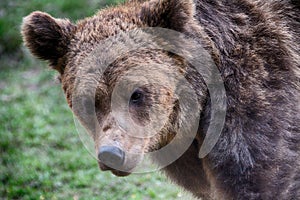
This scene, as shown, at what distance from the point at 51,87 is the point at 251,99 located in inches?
206

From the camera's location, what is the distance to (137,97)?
15.0 ft

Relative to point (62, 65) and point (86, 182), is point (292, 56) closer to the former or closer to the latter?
point (62, 65)

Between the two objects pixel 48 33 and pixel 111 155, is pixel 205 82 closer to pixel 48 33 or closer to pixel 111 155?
pixel 111 155

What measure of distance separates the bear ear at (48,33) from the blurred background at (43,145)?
1.91 m

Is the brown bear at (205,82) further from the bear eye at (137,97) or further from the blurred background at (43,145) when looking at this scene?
the blurred background at (43,145)

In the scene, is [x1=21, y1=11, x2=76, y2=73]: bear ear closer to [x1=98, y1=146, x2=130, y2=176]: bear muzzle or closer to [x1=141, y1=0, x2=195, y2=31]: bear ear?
[x1=141, y1=0, x2=195, y2=31]: bear ear

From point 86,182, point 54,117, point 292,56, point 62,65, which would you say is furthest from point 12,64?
point 292,56

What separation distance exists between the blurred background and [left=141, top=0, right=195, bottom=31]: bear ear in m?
1.91

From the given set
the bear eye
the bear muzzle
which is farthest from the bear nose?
the bear eye

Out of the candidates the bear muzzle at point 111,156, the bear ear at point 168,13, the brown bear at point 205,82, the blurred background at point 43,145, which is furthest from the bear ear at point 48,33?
the blurred background at point 43,145

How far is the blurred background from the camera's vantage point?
7098 millimetres

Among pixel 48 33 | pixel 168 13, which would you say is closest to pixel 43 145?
pixel 48 33

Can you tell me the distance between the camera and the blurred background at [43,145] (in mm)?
7098

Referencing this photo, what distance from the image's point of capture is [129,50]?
15.1ft
